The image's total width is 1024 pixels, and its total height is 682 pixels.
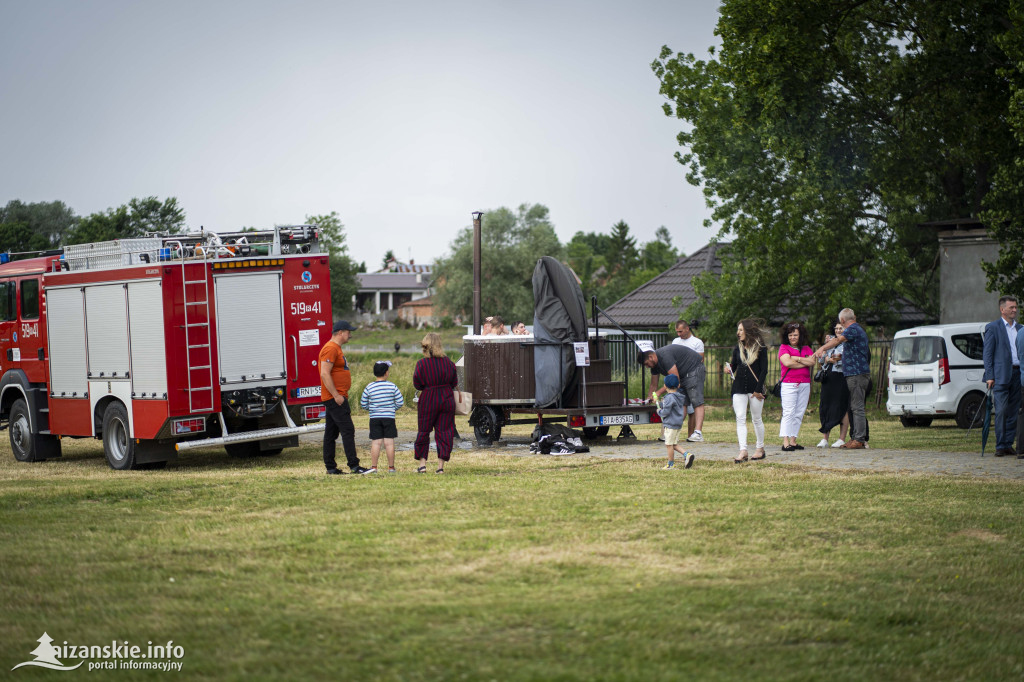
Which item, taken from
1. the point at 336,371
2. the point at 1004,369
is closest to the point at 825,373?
the point at 1004,369

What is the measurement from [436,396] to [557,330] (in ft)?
11.7

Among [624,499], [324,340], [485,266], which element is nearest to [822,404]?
[624,499]

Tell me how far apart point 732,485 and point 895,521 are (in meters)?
2.35

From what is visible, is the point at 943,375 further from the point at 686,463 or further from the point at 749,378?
the point at 686,463

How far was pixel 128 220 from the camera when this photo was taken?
60875mm

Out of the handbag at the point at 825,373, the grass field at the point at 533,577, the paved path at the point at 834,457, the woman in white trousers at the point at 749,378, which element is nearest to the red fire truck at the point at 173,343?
the paved path at the point at 834,457

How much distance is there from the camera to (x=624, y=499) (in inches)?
400

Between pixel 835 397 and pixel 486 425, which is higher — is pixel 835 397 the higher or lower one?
the higher one

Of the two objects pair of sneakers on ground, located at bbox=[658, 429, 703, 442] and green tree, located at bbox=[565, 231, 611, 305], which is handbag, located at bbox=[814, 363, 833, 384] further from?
green tree, located at bbox=[565, 231, 611, 305]

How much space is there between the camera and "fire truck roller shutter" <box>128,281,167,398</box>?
1386cm

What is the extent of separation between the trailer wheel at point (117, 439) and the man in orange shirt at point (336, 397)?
11.2ft

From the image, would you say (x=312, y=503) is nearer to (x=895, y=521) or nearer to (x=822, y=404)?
(x=895, y=521)

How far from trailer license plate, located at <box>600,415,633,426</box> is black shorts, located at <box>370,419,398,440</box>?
4331mm

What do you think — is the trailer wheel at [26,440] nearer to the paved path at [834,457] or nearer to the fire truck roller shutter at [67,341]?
the fire truck roller shutter at [67,341]
